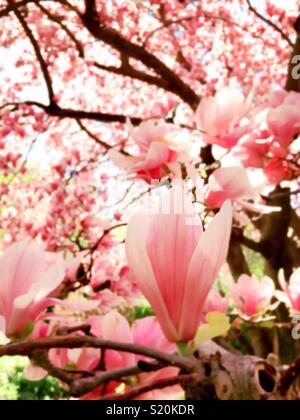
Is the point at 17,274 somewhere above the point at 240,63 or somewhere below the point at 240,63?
below

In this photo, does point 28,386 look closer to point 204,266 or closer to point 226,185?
point 226,185

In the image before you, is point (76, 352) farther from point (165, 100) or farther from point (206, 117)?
point (165, 100)

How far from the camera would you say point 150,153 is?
3.44 ft

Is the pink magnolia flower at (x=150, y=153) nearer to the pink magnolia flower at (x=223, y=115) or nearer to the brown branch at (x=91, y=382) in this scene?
the pink magnolia flower at (x=223, y=115)

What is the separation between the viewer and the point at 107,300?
1.17 m

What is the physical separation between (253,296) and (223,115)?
352 mm

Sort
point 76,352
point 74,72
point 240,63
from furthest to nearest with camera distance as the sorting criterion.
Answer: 1. point 240,63
2. point 74,72
3. point 76,352

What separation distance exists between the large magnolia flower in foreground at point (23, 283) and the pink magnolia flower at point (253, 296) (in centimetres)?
68

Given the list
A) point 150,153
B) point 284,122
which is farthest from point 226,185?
point 284,122

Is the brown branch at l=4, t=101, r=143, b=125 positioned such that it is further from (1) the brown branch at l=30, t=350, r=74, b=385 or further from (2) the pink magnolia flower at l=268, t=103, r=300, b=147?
(1) the brown branch at l=30, t=350, r=74, b=385

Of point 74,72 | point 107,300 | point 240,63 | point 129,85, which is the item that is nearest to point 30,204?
point 74,72

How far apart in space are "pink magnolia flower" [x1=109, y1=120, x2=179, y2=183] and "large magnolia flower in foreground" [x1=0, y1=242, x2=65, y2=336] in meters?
0.50

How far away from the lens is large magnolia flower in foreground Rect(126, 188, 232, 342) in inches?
16.7
